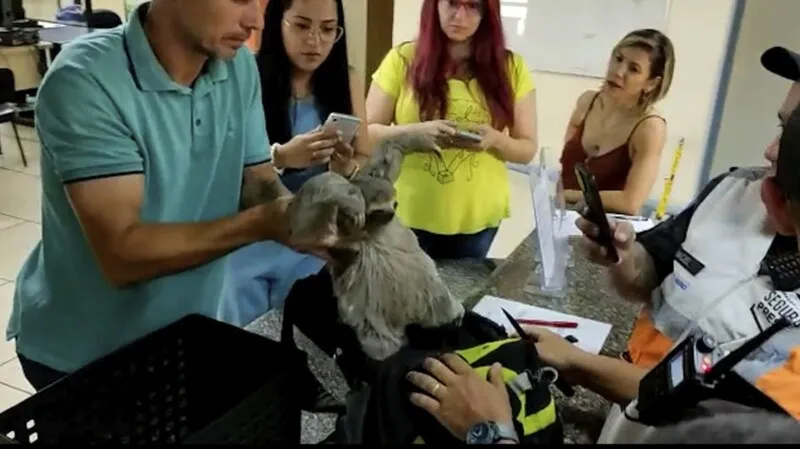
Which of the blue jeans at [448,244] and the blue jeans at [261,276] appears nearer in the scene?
the blue jeans at [261,276]

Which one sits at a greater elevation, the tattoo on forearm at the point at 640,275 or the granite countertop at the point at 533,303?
the tattoo on forearm at the point at 640,275

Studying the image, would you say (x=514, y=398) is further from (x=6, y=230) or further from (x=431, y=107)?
(x=6, y=230)

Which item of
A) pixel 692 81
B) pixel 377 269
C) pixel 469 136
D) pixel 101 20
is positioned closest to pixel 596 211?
pixel 377 269

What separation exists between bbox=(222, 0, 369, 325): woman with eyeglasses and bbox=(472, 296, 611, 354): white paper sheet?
0.39 metres

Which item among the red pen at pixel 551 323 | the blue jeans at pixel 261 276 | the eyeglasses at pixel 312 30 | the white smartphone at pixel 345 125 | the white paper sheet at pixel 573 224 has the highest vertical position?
the eyeglasses at pixel 312 30

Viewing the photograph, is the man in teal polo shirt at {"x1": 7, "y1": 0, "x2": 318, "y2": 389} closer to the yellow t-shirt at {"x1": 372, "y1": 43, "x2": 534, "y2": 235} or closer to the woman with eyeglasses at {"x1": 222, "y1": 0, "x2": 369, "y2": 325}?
the woman with eyeglasses at {"x1": 222, "y1": 0, "x2": 369, "y2": 325}

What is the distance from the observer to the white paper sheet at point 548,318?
1.40 metres

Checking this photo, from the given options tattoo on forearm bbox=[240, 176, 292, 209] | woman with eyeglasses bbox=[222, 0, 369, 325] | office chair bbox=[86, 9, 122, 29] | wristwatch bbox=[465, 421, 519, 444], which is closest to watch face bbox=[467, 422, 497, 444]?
wristwatch bbox=[465, 421, 519, 444]

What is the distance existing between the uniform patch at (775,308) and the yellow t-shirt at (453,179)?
1015 mm

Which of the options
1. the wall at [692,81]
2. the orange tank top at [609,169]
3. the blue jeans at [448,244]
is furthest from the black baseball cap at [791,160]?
the wall at [692,81]

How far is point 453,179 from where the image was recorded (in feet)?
6.79

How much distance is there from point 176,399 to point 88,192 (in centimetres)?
31

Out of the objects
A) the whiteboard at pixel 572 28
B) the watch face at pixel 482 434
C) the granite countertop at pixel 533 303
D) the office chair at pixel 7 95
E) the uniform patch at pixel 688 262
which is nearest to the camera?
the watch face at pixel 482 434

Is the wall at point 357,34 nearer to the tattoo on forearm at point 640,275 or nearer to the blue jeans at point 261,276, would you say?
the blue jeans at point 261,276
